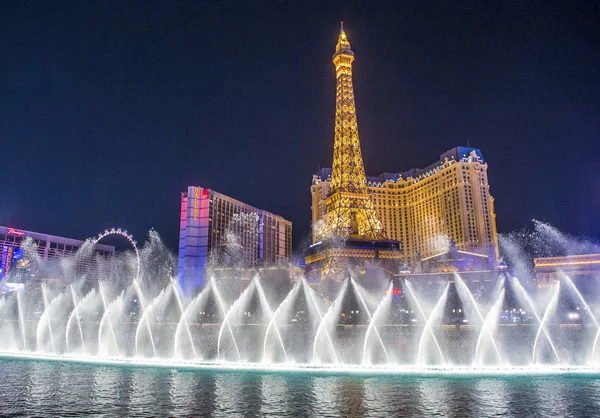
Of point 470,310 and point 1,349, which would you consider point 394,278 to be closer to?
point 470,310

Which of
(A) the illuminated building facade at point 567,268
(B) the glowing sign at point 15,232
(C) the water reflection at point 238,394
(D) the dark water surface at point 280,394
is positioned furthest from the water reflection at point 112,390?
(B) the glowing sign at point 15,232

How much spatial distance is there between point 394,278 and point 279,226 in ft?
233

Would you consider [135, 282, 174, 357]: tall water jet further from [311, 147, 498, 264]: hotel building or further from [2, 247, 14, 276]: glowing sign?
[311, 147, 498, 264]: hotel building

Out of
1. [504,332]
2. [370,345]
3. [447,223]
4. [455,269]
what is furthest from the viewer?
[447,223]

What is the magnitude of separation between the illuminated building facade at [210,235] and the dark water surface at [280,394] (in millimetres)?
82122

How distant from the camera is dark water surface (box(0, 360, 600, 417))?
14.3 meters

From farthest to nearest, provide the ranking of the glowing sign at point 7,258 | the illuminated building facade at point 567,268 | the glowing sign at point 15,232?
the glowing sign at point 15,232, the glowing sign at point 7,258, the illuminated building facade at point 567,268

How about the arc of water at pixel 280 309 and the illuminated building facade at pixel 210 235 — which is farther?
the illuminated building facade at pixel 210 235

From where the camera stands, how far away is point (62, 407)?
572 inches

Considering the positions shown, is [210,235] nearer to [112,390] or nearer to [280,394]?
[112,390]

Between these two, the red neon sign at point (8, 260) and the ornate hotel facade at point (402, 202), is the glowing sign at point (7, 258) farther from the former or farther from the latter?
the ornate hotel facade at point (402, 202)

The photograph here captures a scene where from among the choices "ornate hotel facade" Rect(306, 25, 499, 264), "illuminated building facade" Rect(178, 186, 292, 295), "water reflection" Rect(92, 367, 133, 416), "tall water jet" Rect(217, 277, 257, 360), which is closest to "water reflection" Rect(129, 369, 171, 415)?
"water reflection" Rect(92, 367, 133, 416)

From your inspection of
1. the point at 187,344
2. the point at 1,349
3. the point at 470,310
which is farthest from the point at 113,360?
the point at 470,310

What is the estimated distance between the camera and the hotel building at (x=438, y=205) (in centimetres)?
9788
